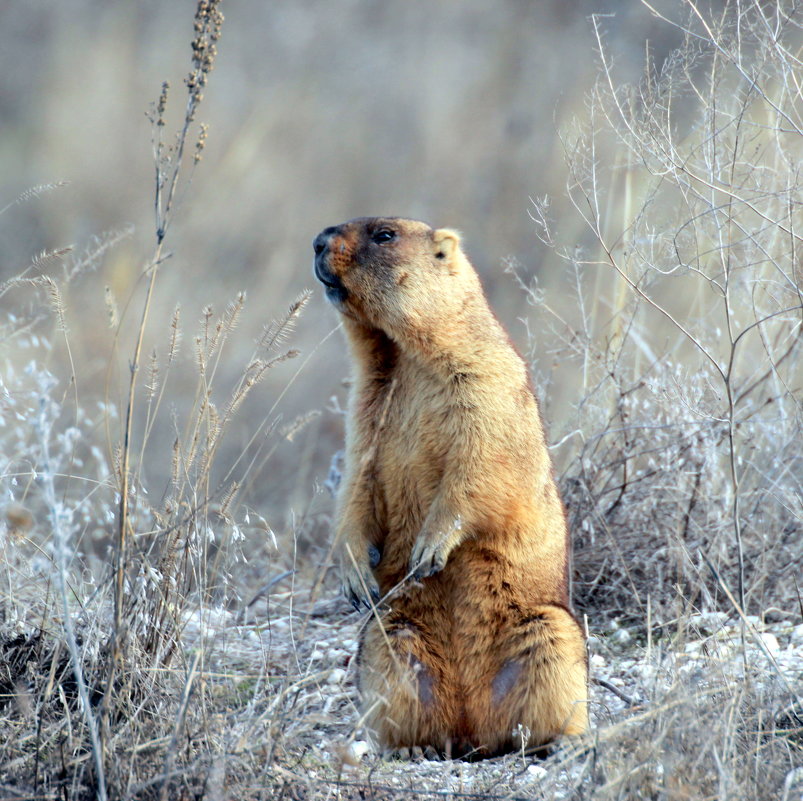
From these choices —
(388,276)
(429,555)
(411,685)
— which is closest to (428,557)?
(429,555)

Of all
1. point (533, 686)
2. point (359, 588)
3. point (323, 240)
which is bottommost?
point (533, 686)

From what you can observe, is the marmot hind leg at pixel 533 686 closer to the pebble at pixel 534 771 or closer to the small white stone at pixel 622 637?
the pebble at pixel 534 771

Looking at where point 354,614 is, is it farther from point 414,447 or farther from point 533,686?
point 533,686

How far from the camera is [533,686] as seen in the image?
13.4 ft

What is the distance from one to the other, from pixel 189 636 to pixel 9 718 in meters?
1.75

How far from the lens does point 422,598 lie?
4.29m

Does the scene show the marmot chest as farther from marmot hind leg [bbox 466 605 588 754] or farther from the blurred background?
the blurred background

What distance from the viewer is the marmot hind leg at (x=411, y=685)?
4.08 m

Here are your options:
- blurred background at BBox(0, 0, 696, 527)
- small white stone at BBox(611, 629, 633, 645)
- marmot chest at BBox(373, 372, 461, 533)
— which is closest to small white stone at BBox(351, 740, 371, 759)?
marmot chest at BBox(373, 372, 461, 533)

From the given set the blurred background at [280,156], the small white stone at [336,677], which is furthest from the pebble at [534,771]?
the blurred background at [280,156]

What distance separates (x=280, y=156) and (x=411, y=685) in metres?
9.74

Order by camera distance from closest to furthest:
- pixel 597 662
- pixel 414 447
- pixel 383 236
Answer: pixel 414 447 < pixel 383 236 < pixel 597 662

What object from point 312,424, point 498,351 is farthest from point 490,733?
point 312,424

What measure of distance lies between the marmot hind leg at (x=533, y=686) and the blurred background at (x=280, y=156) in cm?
548
